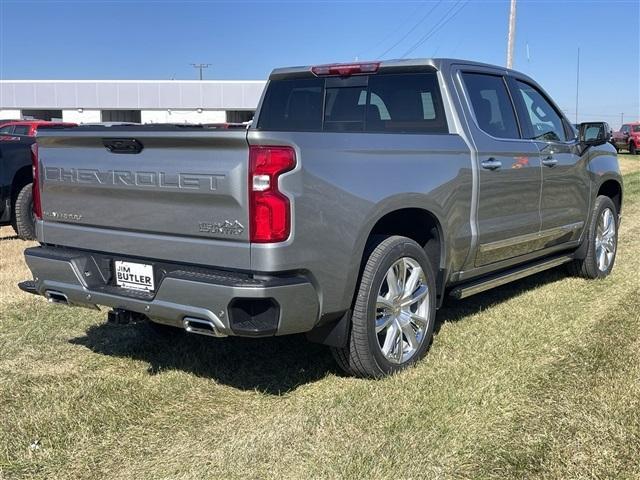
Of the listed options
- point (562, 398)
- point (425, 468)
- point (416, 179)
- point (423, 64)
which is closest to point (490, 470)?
point (425, 468)

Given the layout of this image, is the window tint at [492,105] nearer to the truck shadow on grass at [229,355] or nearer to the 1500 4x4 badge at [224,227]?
the truck shadow on grass at [229,355]

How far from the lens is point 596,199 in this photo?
22.2 feet

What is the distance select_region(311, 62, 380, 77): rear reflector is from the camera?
16.8 ft

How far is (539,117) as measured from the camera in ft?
19.4

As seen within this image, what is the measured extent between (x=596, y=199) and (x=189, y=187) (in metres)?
4.62

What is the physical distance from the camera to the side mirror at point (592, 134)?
20.7 ft

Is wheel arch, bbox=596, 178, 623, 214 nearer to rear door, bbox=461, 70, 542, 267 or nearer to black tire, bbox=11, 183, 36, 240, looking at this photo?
rear door, bbox=461, 70, 542, 267

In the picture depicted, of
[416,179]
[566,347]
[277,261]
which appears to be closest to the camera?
[277,261]

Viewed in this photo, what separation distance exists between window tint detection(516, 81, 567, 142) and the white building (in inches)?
2306

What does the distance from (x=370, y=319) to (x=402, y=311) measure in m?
0.38

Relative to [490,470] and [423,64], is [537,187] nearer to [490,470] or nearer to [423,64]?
[423,64]

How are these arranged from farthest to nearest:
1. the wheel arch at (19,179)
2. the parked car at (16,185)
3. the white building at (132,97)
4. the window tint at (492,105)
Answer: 1. the white building at (132,97)
2. the wheel arch at (19,179)
3. the parked car at (16,185)
4. the window tint at (492,105)

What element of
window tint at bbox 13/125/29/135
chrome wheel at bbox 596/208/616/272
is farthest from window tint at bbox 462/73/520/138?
window tint at bbox 13/125/29/135

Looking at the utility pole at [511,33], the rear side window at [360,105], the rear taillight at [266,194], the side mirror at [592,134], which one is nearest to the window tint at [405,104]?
the rear side window at [360,105]
